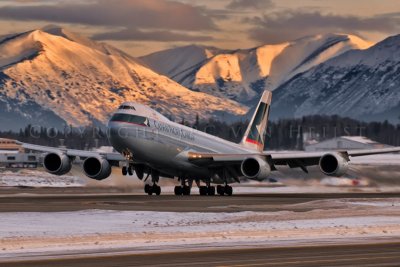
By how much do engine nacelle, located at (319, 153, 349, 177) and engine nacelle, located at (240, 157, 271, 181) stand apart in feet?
13.4

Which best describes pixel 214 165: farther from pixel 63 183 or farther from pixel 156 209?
pixel 63 183

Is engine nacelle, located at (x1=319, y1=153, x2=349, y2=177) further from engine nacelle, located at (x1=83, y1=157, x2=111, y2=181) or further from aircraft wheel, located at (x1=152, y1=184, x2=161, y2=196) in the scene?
engine nacelle, located at (x1=83, y1=157, x2=111, y2=181)

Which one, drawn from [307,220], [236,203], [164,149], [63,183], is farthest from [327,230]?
[63,183]

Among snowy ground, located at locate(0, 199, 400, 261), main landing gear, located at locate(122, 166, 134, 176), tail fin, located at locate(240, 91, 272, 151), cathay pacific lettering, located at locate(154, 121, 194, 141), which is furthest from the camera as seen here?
tail fin, located at locate(240, 91, 272, 151)

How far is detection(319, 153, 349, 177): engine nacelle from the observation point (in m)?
75.8

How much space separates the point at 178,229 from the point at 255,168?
34052 millimetres

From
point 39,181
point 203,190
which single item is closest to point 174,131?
point 203,190

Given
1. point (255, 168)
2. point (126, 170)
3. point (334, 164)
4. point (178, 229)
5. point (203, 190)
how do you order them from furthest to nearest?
1. point (203, 190)
2. point (334, 164)
3. point (255, 168)
4. point (126, 170)
5. point (178, 229)

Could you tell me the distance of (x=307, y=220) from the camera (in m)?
47.8

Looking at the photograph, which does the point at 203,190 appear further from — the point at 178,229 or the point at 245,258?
the point at 245,258

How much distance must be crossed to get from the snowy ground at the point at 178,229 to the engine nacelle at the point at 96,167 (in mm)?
26677

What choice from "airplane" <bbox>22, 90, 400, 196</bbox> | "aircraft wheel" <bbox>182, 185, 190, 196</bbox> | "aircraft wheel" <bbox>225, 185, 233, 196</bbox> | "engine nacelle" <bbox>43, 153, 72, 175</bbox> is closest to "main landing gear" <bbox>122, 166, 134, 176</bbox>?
"airplane" <bbox>22, 90, 400, 196</bbox>

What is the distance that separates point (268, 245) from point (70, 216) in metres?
14.5

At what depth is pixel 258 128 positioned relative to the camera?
301ft
